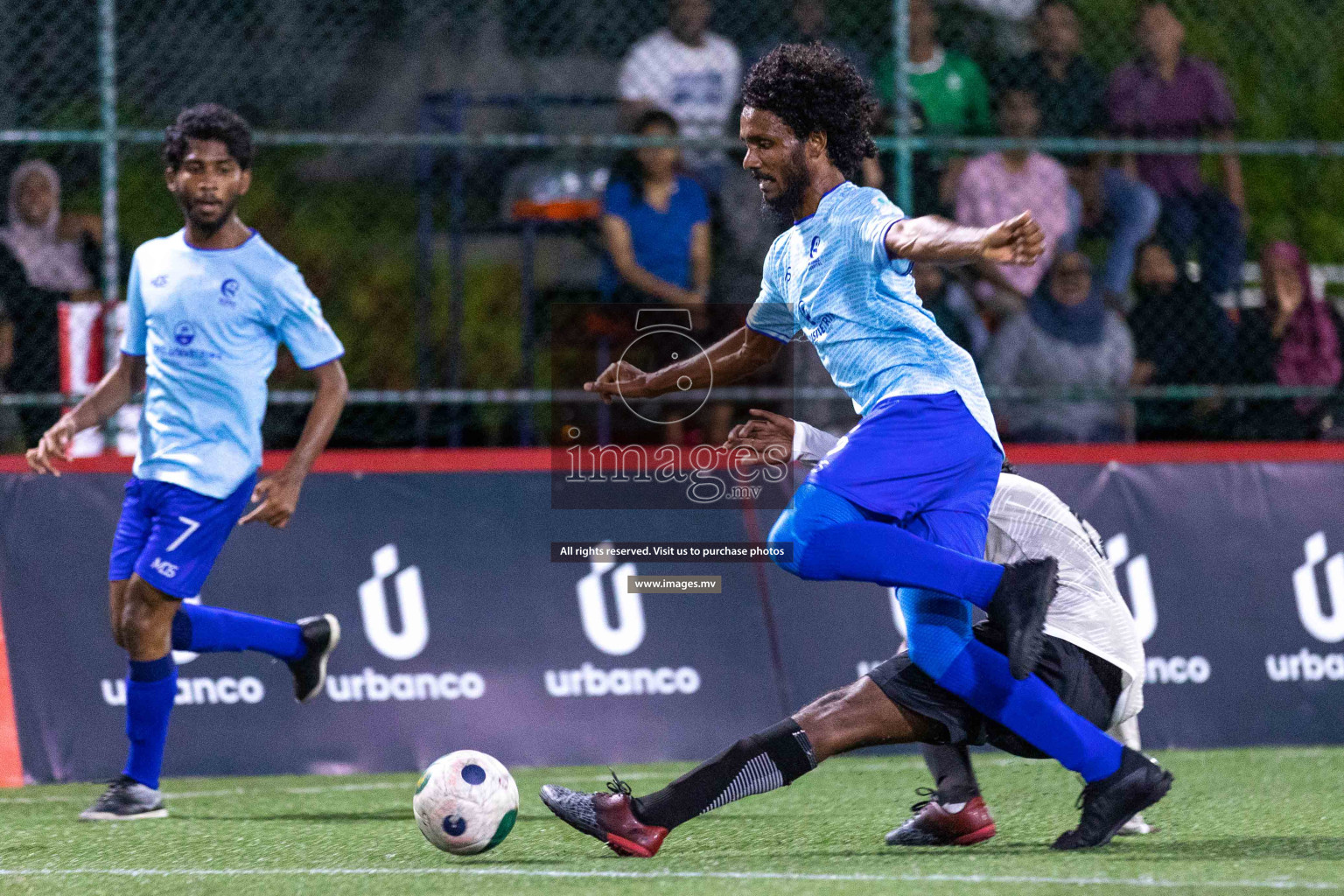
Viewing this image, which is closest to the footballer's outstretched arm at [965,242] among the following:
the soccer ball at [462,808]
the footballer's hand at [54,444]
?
the soccer ball at [462,808]

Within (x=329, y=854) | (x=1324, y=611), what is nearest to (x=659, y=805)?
(x=329, y=854)

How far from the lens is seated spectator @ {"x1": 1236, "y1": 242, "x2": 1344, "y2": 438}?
9562 mm

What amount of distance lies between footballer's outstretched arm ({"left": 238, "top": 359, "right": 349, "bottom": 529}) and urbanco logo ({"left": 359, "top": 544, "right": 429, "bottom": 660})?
1.12 metres

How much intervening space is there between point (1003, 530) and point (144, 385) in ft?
10.9

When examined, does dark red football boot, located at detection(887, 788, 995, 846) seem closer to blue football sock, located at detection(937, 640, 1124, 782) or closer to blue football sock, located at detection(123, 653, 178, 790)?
blue football sock, located at detection(937, 640, 1124, 782)

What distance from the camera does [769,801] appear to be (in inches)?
248

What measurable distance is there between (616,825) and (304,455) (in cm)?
220

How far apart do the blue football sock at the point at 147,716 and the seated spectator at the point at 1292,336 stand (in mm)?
5915

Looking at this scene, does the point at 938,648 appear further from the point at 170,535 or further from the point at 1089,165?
the point at 1089,165

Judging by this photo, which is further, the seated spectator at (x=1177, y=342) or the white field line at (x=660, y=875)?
the seated spectator at (x=1177, y=342)

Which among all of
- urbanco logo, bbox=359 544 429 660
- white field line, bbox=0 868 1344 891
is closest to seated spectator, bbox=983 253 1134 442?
urbanco logo, bbox=359 544 429 660

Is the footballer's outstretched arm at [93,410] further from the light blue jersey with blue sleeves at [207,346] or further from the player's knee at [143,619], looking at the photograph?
the player's knee at [143,619]

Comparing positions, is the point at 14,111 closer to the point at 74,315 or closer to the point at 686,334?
the point at 74,315

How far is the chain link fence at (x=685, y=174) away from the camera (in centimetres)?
890
